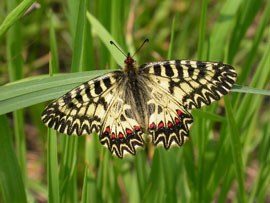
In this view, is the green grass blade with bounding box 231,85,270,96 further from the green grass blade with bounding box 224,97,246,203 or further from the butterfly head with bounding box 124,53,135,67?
the butterfly head with bounding box 124,53,135,67

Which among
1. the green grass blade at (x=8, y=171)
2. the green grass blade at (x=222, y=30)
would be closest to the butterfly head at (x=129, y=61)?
the green grass blade at (x=222, y=30)

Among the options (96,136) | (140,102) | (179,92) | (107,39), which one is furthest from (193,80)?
(96,136)

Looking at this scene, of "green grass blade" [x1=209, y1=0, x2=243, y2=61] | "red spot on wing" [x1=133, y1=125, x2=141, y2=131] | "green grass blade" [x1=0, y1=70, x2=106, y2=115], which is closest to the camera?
"green grass blade" [x1=0, y1=70, x2=106, y2=115]

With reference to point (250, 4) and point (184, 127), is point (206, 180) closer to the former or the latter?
point (184, 127)

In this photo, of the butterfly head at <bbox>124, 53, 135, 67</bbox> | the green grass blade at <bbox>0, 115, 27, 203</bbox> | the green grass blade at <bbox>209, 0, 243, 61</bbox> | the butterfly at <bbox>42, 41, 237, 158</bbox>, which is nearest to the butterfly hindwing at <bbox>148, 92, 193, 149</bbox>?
the butterfly at <bbox>42, 41, 237, 158</bbox>

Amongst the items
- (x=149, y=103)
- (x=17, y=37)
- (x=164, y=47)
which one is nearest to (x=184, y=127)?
(x=149, y=103)

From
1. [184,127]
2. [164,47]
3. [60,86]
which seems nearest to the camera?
[60,86]

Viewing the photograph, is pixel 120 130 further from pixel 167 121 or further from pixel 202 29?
pixel 202 29
